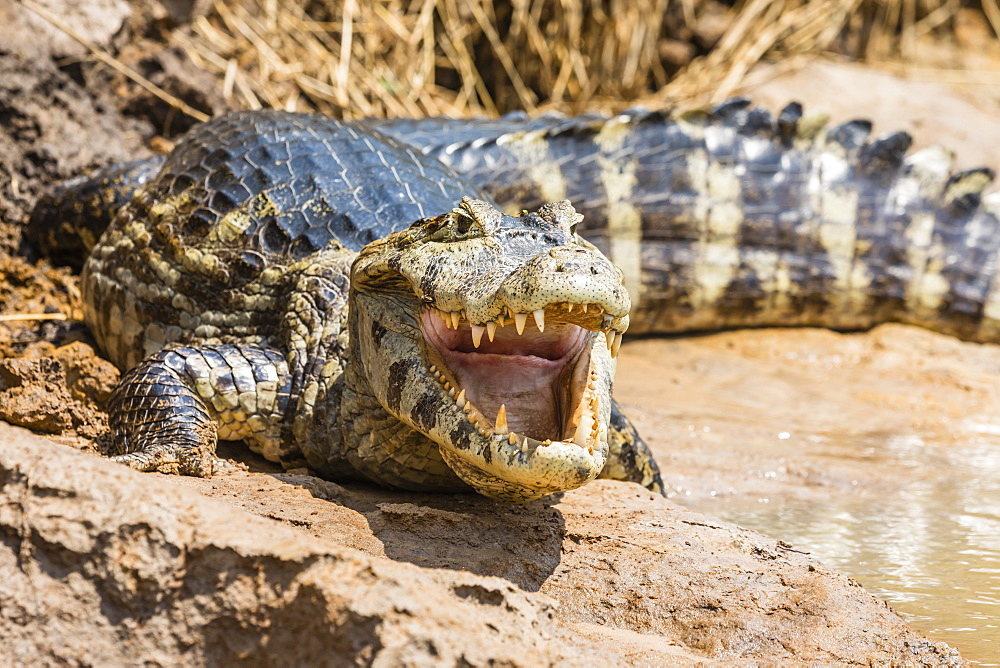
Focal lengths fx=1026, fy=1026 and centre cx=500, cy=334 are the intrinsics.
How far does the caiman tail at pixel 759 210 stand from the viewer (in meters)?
5.23

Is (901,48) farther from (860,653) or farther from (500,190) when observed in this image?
(860,653)

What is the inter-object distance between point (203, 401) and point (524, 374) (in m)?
1.14

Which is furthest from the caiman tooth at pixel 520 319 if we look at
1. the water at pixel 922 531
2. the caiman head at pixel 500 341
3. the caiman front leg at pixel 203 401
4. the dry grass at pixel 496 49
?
the dry grass at pixel 496 49

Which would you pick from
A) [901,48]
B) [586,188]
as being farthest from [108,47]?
[901,48]

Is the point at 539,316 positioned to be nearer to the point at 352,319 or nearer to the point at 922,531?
the point at 352,319

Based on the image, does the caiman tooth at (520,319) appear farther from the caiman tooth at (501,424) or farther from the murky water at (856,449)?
the murky water at (856,449)

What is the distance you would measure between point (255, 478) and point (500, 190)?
2513 mm

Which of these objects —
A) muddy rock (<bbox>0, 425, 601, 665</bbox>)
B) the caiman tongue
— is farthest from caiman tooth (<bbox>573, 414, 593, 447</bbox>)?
muddy rock (<bbox>0, 425, 601, 665</bbox>)

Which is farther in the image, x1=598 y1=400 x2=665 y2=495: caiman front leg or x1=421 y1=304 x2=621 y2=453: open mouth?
x1=598 y1=400 x2=665 y2=495: caiman front leg

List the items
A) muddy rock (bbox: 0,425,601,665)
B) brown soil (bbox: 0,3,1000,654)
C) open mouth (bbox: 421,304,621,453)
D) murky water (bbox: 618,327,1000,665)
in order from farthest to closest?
murky water (bbox: 618,327,1000,665) → brown soil (bbox: 0,3,1000,654) → open mouth (bbox: 421,304,621,453) → muddy rock (bbox: 0,425,601,665)

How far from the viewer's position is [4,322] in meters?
4.27

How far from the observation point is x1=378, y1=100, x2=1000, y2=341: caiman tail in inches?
206

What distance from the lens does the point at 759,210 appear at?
5.45 metres

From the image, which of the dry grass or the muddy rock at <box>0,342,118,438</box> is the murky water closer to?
the muddy rock at <box>0,342,118,438</box>
